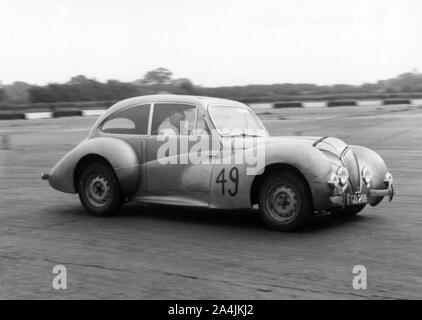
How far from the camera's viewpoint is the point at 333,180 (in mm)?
7133

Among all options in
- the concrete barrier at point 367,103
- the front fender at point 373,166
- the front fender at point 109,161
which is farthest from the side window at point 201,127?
the concrete barrier at point 367,103

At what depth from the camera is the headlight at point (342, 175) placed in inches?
285

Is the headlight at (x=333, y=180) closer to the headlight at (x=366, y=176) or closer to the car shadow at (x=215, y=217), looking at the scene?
the car shadow at (x=215, y=217)

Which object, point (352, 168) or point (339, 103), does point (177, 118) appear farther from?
point (339, 103)

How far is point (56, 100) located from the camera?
6450 cm

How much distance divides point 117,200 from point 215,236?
1.64 metres

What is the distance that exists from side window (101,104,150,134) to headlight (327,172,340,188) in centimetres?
241

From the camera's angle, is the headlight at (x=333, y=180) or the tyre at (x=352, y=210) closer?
the headlight at (x=333, y=180)

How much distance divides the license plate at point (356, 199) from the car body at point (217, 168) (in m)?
0.01

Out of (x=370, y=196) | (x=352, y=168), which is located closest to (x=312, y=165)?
(x=352, y=168)

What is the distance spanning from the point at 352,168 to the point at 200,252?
214 cm

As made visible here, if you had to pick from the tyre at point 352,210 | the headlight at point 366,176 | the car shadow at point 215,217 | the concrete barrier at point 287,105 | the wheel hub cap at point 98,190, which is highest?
the concrete barrier at point 287,105

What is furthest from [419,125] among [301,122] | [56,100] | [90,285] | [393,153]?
[56,100]
